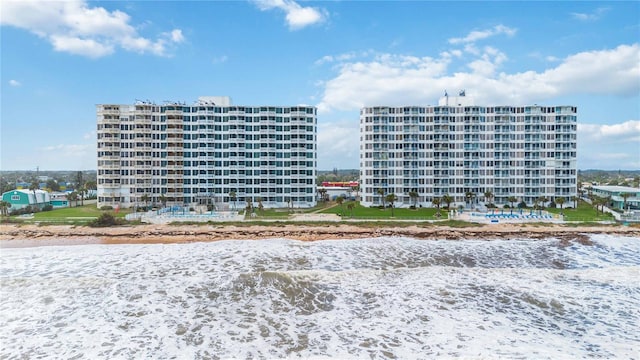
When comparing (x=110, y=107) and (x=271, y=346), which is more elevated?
(x=110, y=107)

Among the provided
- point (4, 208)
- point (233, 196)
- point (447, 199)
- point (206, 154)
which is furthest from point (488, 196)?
point (4, 208)

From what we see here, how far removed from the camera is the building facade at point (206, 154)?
2613 inches

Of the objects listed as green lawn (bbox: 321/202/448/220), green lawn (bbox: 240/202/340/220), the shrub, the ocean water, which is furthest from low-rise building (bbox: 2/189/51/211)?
green lawn (bbox: 321/202/448/220)

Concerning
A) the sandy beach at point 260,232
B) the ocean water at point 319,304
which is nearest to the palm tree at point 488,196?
the sandy beach at point 260,232

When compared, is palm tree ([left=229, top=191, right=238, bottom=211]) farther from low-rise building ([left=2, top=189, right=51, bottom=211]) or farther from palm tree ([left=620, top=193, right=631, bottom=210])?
palm tree ([left=620, top=193, right=631, bottom=210])

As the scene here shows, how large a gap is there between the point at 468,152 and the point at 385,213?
2215cm

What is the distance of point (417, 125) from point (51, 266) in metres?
57.4

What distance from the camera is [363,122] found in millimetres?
69188

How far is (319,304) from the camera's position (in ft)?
71.4

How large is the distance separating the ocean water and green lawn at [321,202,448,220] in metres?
18.6

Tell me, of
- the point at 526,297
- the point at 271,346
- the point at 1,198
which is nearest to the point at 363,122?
the point at 526,297

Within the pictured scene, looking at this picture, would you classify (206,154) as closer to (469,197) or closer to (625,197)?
(469,197)

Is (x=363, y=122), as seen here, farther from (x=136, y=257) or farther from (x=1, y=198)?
(x=1, y=198)

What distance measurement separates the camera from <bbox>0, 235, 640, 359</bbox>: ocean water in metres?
16.9
